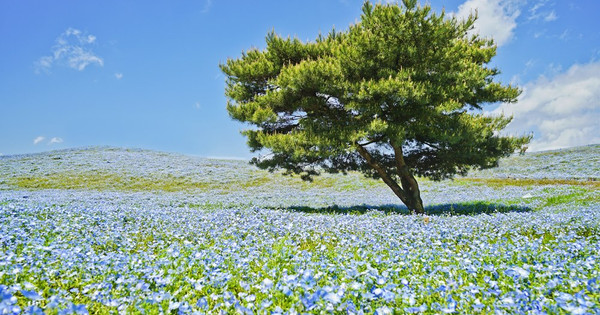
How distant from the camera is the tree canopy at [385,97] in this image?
49.1ft

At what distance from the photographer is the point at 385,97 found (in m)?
14.8

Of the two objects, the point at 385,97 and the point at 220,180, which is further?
the point at 220,180

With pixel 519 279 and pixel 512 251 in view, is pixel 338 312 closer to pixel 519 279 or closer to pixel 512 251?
pixel 519 279

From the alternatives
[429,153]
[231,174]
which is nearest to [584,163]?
[429,153]

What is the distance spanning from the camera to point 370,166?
18766mm

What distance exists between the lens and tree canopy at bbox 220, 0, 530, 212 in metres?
15.0

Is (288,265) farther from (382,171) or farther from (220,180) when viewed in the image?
(220,180)

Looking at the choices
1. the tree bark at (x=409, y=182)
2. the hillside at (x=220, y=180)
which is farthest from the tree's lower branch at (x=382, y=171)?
the hillside at (x=220, y=180)

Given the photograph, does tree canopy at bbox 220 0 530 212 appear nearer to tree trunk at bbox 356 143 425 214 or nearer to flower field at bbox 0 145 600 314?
tree trunk at bbox 356 143 425 214

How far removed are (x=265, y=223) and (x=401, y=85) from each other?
7.87 meters

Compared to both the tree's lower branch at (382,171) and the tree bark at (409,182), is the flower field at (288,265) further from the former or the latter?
the tree's lower branch at (382,171)

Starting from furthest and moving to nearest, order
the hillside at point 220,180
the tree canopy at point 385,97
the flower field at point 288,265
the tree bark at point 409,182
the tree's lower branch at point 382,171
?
the hillside at point 220,180, the tree's lower branch at point 382,171, the tree bark at point 409,182, the tree canopy at point 385,97, the flower field at point 288,265

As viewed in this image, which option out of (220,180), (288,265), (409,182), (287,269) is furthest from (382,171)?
(220,180)

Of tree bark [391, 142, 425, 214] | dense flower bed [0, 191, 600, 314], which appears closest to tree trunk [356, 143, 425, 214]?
tree bark [391, 142, 425, 214]
